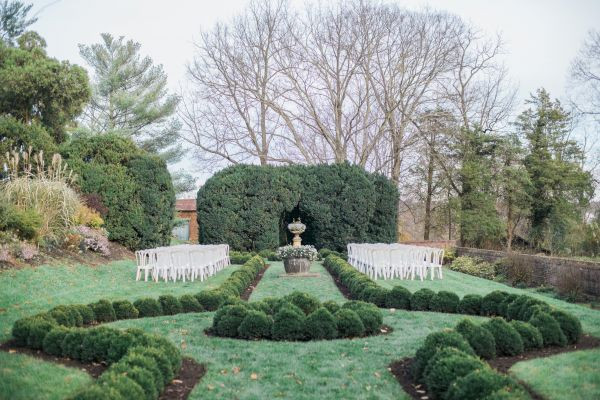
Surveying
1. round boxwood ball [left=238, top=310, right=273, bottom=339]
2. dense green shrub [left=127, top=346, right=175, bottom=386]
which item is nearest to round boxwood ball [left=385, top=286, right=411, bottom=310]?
round boxwood ball [left=238, top=310, right=273, bottom=339]

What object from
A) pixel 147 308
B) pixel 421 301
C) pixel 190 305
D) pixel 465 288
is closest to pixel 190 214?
pixel 465 288

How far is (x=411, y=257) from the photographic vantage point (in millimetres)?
13906

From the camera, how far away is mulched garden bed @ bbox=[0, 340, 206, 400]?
476cm

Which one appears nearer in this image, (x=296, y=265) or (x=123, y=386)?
(x=123, y=386)

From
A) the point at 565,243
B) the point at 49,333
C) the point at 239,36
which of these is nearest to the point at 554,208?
the point at 565,243

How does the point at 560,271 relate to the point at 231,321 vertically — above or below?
above

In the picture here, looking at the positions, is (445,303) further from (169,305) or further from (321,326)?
(169,305)

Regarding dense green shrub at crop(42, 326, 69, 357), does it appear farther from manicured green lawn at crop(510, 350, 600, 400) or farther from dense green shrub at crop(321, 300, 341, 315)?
manicured green lawn at crop(510, 350, 600, 400)

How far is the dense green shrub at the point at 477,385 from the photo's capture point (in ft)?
12.9

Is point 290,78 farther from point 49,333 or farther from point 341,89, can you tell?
point 49,333

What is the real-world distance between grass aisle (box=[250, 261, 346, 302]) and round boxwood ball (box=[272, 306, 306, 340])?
349 cm

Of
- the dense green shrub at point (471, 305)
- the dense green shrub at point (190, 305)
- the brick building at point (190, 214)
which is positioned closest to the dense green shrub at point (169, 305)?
the dense green shrub at point (190, 305)

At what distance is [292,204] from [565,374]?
18.0m

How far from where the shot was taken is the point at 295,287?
40.2ft
